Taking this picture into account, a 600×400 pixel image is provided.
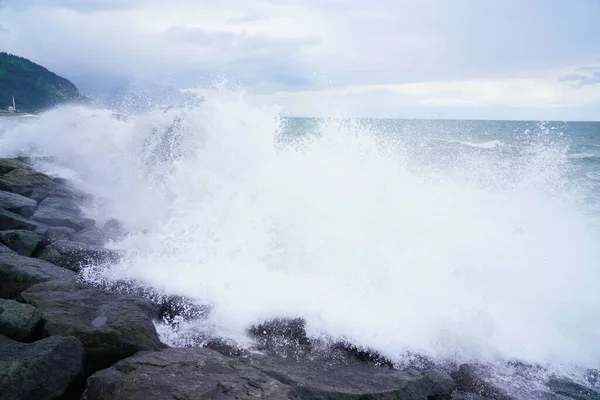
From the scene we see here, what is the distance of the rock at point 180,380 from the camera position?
9.87 feet

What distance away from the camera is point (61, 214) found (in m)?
8.42

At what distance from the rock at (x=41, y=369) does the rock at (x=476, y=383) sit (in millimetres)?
3635

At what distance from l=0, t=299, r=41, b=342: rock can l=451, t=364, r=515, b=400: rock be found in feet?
13.6

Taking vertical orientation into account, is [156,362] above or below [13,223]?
below

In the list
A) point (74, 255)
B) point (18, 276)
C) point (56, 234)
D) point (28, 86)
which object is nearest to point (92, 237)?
point (56, 234)

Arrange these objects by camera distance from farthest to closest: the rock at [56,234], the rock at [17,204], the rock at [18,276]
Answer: the rock at [17,204], the rock at [56,234], the rock at [18,276]

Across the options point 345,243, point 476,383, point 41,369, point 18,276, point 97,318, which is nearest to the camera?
point 41,369

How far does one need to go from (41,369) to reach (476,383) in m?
4.03

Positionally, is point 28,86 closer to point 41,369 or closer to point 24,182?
point 24,182

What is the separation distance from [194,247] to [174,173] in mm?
2359

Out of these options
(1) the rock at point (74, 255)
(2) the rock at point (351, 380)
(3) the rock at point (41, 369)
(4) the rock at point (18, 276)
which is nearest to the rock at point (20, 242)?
(1) the rock at point (74, 255)

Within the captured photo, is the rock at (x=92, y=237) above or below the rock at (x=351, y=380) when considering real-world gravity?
above

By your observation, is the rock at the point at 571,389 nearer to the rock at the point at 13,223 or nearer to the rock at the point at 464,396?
the rock at the point at 464,396

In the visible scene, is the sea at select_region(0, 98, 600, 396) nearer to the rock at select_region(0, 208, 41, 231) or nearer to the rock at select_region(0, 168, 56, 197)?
the rock at select_region(0, 168, 56, 197)
